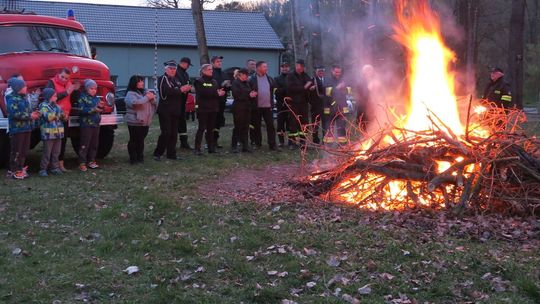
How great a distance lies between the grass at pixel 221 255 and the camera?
4812 mm

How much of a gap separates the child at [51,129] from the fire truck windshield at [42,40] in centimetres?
169

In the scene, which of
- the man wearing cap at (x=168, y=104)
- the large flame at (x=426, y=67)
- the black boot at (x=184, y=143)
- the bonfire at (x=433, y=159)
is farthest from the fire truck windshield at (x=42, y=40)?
the large flame at (x=426, y=67)

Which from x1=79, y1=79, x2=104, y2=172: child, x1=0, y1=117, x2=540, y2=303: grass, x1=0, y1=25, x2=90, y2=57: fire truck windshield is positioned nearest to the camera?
x1=0, y1=117, x2=540, y2=303: grass

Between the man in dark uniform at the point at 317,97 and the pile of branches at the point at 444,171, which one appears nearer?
the pile of branches at the point at 444,171

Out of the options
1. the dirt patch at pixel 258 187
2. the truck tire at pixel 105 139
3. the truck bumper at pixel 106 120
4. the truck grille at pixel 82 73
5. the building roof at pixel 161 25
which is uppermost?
the building roof at pixel 161 25

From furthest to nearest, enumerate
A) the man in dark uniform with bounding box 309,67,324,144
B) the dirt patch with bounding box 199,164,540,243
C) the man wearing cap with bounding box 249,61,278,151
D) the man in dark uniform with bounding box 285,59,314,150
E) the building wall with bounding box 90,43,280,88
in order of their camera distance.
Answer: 1. the building wall with bounding box 90,43,280,88
2. the man in dark uniform with bounding box 309,67,324,144
3. the man in dark uniform with bounding box 285,59,314,150
4. the man wearing cap with bounding box 249,61,278,151
5. the dirt patch with bounding box 199,164,540,243

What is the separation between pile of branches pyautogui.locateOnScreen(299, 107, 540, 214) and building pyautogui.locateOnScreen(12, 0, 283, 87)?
30662 mm

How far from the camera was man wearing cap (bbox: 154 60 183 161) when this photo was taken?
37.6 ft

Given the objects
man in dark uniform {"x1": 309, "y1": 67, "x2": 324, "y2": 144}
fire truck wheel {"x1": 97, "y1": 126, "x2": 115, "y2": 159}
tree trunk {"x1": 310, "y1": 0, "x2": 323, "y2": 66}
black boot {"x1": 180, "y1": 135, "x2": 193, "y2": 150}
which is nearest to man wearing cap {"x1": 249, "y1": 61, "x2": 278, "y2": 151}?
man in dark uniform {"x1": 309, "y1": 67, "x2": 324, "y2": 144}

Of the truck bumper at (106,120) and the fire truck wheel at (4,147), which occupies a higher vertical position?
the truck bumper at (106,120)

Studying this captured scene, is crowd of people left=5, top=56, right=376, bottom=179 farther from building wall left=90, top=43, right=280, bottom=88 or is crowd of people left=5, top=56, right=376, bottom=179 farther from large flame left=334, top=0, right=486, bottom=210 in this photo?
building wall left=90, top=43, right=280, bottom=88

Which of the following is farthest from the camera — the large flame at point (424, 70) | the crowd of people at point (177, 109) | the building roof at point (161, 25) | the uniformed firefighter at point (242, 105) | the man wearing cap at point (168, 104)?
the building roof at point (161, 25)

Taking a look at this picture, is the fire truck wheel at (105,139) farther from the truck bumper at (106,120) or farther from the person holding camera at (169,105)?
the person holding camera at (169,105)

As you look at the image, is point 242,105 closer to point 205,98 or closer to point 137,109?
point 205,98
